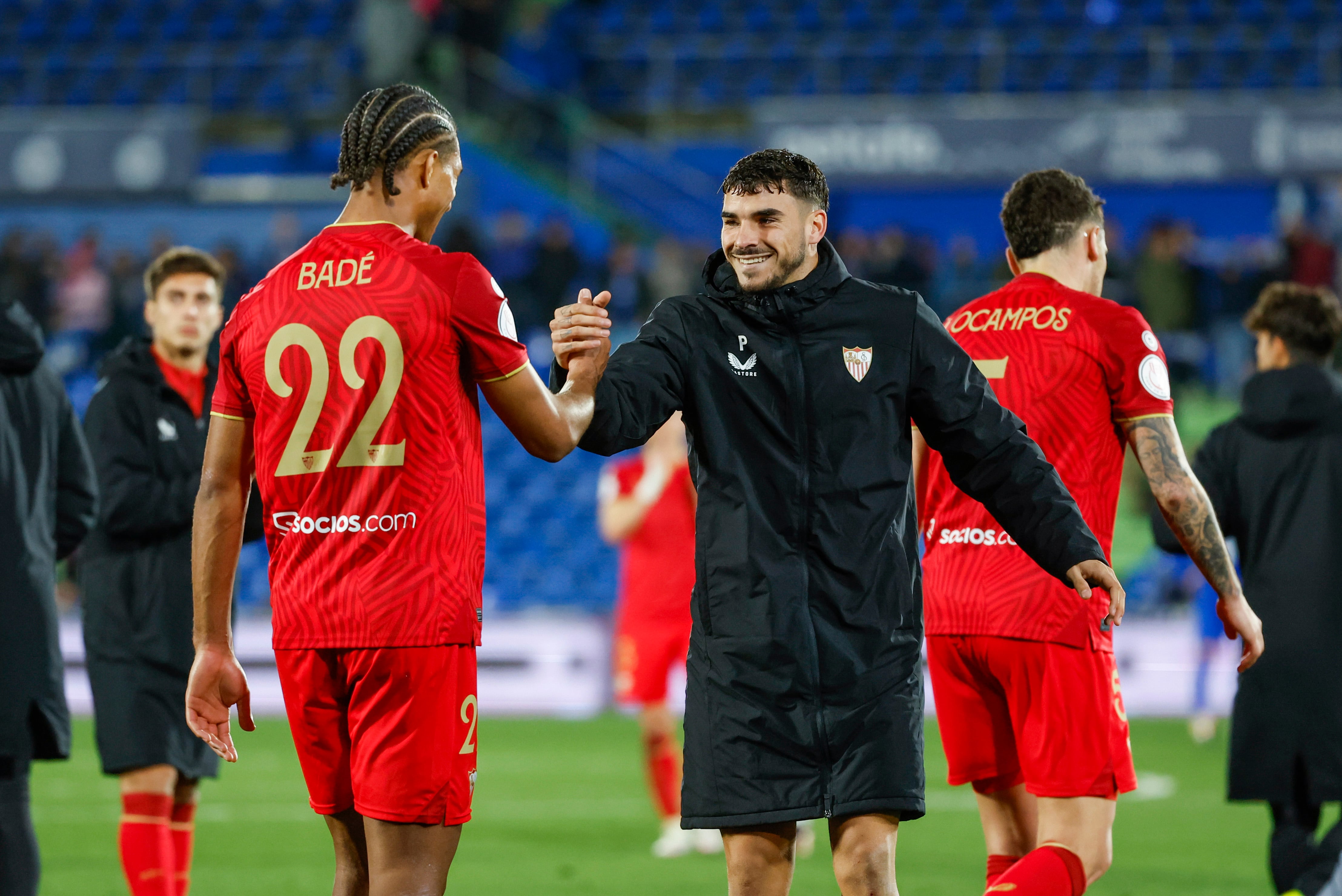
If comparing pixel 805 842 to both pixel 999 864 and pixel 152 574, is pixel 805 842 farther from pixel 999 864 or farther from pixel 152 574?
pixel 152 574

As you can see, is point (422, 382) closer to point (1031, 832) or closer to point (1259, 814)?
point (1031, 832)

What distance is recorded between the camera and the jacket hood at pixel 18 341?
16.0ft

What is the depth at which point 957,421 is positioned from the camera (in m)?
3.91

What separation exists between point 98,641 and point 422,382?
2.61 metres

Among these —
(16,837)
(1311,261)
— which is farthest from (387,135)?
(1311,261)

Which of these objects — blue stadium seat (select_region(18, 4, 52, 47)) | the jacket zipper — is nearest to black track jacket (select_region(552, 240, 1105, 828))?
the jacket zipper

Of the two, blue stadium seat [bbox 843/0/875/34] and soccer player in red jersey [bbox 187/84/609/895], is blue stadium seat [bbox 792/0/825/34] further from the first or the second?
soccer player in red jersey [bbox 187/84/609/895]

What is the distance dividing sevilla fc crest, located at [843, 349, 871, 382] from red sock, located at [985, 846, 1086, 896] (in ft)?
4.40

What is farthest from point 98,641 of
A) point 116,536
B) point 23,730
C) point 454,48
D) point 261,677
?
point 454,48

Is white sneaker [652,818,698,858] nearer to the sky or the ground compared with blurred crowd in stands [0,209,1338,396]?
nearer to the ground

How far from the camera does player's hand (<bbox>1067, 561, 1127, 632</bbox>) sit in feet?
12.2

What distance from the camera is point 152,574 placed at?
5684 mm

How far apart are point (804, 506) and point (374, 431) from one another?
3.23 ft

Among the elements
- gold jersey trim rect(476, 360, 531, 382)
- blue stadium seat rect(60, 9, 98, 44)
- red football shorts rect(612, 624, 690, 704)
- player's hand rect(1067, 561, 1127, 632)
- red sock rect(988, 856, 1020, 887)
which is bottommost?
red sock rect(988, 856, 1020, 887)
